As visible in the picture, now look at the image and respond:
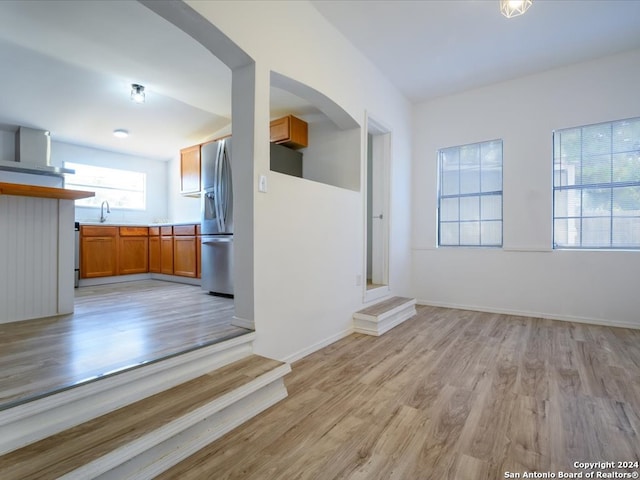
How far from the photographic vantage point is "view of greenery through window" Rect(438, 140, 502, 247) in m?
3.91

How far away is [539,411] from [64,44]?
4.42 metres

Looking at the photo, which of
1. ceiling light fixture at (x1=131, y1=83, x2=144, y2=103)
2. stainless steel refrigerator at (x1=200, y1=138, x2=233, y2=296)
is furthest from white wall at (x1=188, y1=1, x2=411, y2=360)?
ceiling light fixture at (x1=131, y1=83, x2=144, y2=103)

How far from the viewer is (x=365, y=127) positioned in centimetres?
323

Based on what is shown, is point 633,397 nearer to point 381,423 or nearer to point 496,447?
point 496,447

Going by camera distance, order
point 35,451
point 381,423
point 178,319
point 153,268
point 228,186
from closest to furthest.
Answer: point 35,451 → point 381,423 → point 178,319 → point 228,186 → point 153,268

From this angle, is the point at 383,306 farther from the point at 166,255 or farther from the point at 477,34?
the point at 166,255

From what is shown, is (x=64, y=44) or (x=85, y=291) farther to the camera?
(x=85, y=291)

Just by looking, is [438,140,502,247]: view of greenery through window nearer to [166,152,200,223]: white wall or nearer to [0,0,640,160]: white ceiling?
[0,0,640,160]: white ceiling

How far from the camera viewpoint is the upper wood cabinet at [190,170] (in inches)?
190

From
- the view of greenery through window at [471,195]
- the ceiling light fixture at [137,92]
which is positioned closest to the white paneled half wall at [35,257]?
the ceiling light fixture at [137,92]

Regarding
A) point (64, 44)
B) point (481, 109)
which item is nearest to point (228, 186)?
point (64, 44)

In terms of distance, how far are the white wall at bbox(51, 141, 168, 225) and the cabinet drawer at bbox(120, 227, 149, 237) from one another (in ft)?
2.65

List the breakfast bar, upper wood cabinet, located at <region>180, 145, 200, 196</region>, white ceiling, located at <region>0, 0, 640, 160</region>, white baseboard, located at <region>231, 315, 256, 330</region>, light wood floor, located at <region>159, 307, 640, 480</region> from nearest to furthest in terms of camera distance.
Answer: light wood floor, located at <region>159, 307, 640, 480</region> < white baseboard, located at <region>231, 315, 256, 330</region> < the breakfast bar < white ceiling, located at <region>0, 0, 640, 160</region> < upper wood cabinet, located at <region>180, 145, 200, 196</region>

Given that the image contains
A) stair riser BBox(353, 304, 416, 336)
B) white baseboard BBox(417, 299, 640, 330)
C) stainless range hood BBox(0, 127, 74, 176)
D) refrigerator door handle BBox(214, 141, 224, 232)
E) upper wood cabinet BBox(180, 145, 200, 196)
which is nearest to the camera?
stair riser BBox(353, 304, 416, 336)
